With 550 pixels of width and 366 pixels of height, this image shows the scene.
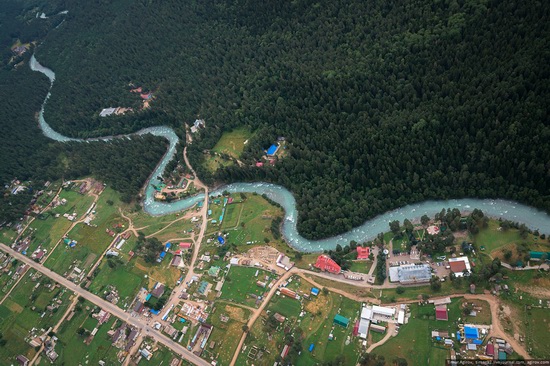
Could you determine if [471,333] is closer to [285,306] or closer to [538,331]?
[538,331]

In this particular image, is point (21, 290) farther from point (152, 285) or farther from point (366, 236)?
point (366, 236)

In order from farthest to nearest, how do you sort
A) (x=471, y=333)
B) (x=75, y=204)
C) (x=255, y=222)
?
1. (x=75, y=204)
2. (x=255, y=222)
3. (x=471, y=333)

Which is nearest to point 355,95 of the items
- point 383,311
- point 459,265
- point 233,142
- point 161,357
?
point 233,142

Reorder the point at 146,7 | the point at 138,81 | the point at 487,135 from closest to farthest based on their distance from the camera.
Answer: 1. the point at 487,135
2. the point at 138,81
3. the point at 146,7

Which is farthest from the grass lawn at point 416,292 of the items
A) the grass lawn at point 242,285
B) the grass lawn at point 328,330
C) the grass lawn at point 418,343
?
the grass lawn at point 242,285

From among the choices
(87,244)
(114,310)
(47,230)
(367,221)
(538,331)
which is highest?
(367,221)

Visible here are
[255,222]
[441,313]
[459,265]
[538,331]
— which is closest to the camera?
[538,331]

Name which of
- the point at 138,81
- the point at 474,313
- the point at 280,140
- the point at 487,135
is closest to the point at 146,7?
the point at 138,81

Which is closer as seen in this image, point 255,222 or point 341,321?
point 341,321
